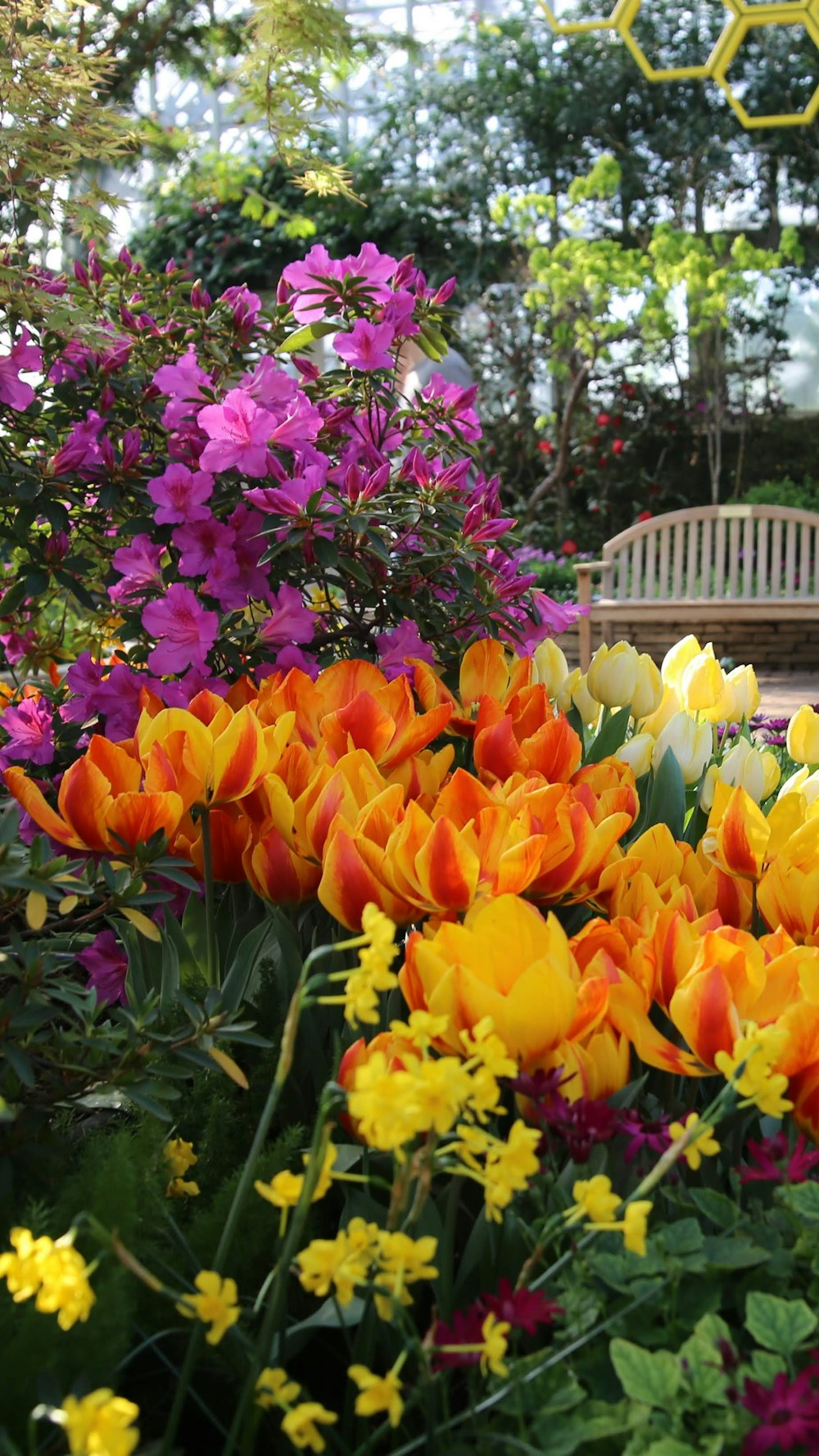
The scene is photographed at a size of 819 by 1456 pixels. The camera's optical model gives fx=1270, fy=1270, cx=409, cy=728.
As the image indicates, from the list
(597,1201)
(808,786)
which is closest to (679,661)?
(808,786)

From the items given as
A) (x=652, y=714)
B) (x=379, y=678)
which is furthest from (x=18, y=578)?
(x=652, y=714)

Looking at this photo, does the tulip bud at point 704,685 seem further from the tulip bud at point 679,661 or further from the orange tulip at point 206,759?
the orange tulip at point 206,759

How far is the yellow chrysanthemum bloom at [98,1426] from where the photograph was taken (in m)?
0.46

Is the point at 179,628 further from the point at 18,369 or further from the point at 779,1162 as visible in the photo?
the point at 779,1162

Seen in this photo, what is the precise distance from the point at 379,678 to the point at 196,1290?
0.64 meters

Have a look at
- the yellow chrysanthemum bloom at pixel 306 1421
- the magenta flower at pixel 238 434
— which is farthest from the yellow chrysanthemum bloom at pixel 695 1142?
the magenta flower at pixel 238 434

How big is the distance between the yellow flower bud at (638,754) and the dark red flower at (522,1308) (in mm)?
756

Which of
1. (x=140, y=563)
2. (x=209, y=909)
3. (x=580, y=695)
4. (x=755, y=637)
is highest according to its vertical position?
(x=140, y=563)

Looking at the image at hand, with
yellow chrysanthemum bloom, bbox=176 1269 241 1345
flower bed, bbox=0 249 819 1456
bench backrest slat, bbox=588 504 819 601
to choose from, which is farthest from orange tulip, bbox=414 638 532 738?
bench backrest slat, bbox=588 504 819 601

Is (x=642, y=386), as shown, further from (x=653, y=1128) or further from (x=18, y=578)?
(x=653, y=1128)

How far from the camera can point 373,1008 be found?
34.4 inches

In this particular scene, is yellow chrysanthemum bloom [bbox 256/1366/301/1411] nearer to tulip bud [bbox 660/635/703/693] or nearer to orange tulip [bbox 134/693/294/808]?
orange tulip [bbox 134/693/294/808]

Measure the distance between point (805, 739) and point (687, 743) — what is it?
131 mm

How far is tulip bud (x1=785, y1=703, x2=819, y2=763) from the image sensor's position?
134 cm
